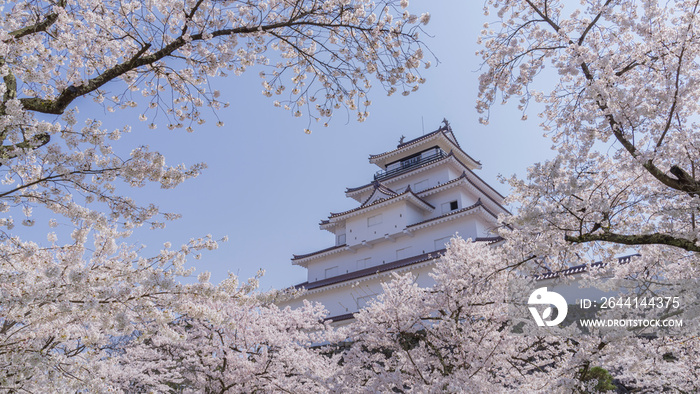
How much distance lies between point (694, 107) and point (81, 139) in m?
7.50

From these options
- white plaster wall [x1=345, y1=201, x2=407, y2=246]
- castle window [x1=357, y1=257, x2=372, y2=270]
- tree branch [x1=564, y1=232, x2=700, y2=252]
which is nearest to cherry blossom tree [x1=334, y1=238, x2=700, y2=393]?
tree branch [x1=564, y1=232, x2=700, y2=252]

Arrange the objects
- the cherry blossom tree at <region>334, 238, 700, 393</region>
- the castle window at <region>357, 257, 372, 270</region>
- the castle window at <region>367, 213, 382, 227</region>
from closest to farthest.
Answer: the cherry blossom tree at <region>334, 238, 700, 393</region> → the castle window at <region>357, 257, 372, 270</region> → the castle window at <region>367, 213, 382, 227</region>

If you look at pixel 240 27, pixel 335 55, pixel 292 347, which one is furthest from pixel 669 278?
pixel 292 347

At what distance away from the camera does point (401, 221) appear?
89.8ft

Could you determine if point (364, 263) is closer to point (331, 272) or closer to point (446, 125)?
point (331, 272)

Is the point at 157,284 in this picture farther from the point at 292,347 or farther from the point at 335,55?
the point at 292,347

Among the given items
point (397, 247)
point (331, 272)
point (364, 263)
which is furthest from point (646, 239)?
point (331, 272)

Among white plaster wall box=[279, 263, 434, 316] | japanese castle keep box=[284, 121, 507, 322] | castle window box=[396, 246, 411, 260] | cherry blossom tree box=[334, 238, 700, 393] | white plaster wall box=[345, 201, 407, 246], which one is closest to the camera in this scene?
cherry blossom tree box=[334, 238, 700, 393]

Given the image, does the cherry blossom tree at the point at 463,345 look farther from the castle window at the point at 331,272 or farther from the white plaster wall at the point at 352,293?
the castle window at the point at 331,272

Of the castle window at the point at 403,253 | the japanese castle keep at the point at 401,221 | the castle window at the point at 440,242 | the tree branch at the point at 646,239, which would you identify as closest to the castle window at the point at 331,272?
the japanese castle keep at the point at 401,221

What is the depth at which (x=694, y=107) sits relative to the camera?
620cm

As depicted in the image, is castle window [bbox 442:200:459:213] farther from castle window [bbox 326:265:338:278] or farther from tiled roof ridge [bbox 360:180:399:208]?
castle window [bbox 326:265:338:278]

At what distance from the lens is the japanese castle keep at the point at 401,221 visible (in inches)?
990

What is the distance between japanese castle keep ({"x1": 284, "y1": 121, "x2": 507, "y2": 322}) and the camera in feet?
82.5
